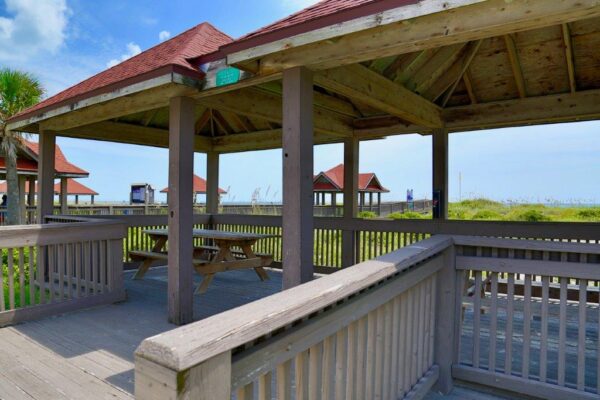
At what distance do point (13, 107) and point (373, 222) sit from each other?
11213mm

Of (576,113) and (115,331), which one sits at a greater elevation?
(576,113)

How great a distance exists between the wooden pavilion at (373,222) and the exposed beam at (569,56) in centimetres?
6

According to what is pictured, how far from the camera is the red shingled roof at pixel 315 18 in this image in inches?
93.9

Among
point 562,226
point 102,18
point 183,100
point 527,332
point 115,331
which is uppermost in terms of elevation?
point 102,18

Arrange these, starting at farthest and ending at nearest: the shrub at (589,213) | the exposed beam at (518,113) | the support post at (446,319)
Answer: the shrub at (589,213), the exposed beam at (518,113), the support post at (446,319)

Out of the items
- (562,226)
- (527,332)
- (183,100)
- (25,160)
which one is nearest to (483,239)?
(527,332)

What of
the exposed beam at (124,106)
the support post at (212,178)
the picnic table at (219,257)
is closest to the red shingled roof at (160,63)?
the exposed beam at (124,106)

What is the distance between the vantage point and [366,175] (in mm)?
28641

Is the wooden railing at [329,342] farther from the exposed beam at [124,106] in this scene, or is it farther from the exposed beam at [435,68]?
the exposed beam at [124,106]

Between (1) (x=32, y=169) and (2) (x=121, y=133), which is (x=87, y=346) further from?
(1) (x=32, y=169)

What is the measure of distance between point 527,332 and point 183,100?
357 centimetres

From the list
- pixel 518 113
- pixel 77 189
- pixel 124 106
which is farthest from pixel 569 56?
pixel 77 189

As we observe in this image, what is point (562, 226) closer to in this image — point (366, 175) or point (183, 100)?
point (183, 100)

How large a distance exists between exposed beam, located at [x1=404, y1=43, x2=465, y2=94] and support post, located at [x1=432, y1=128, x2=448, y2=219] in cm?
92
